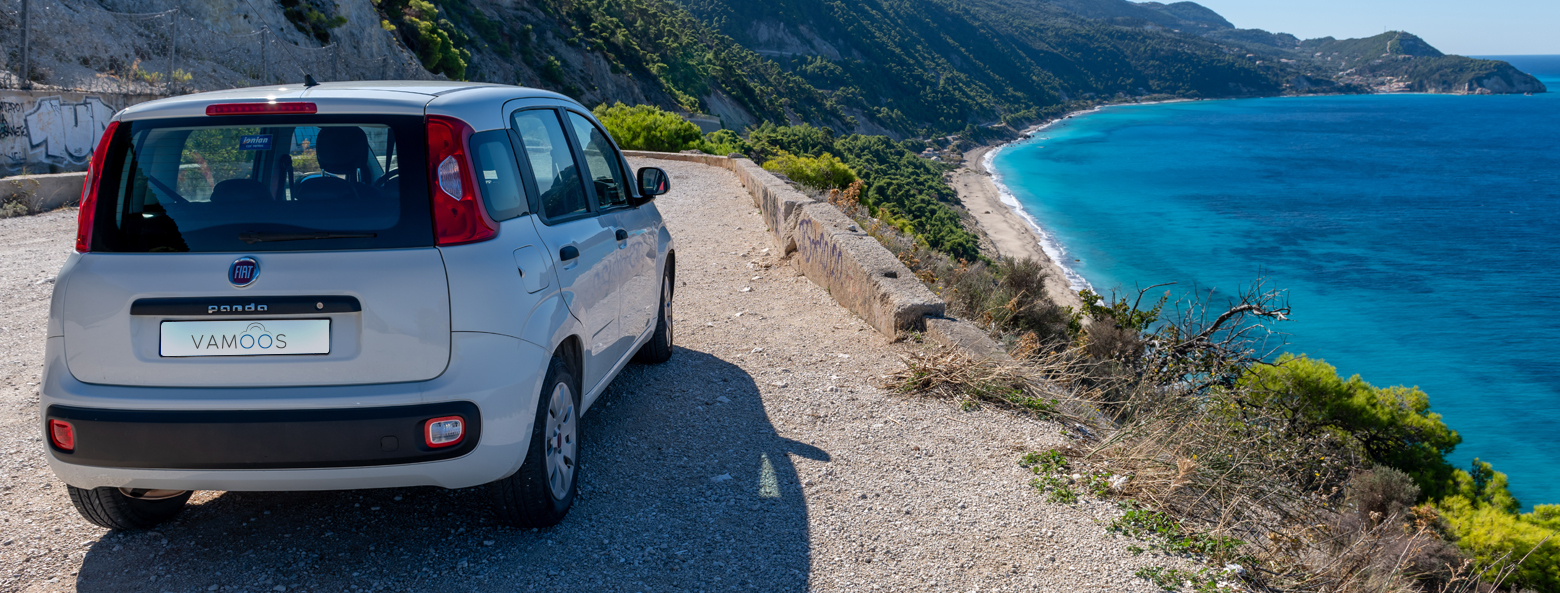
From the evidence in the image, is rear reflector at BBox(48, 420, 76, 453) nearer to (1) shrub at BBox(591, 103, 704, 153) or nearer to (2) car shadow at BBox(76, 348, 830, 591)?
(2) car shadow at BBox(76, 348, 830, 591)

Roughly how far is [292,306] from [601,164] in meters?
2.02

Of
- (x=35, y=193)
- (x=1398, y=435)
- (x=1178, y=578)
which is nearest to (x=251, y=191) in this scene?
(x=1178, y=578)

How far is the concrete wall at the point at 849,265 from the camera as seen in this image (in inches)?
242

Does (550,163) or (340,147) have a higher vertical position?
(340,147)

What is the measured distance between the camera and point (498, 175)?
3.08m

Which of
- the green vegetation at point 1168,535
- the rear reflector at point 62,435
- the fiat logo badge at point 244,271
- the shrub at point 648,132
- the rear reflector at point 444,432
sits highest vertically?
the fiat logo badge at point 244,271

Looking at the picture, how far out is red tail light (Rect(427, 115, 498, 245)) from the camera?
2748mm

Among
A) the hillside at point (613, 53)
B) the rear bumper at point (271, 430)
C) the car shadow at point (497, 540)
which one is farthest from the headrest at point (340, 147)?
the hillside at point (613, 53)

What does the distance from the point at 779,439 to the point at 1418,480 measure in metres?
16.2

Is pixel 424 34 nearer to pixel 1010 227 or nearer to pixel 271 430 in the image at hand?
pixel 1010 227

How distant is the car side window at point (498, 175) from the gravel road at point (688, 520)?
121 centimetres

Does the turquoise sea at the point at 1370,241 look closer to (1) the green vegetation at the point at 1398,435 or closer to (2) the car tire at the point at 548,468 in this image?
(1) the green vegetation at the point at 1398,435

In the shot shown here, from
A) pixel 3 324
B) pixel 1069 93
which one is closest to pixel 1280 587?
pixel 3 324

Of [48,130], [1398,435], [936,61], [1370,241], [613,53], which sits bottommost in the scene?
[1370,241]
